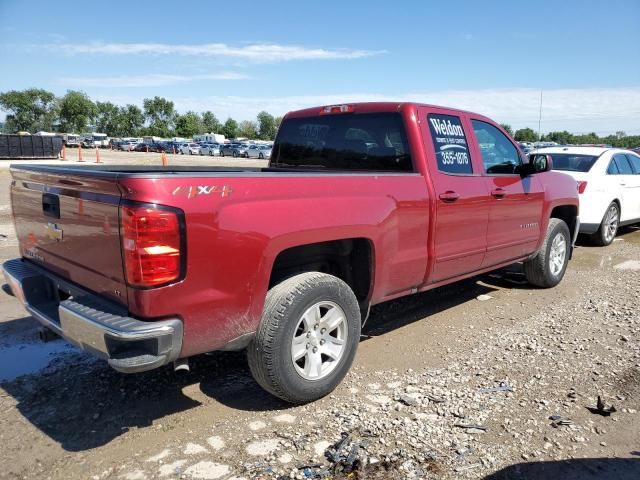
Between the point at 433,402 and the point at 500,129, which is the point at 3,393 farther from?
the point at 500,129

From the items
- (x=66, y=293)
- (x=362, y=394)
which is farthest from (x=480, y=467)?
(x=66, y=293)

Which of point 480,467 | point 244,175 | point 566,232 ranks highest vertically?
point 244,175

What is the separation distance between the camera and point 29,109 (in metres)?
89.2

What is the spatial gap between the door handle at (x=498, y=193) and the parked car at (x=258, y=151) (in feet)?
144

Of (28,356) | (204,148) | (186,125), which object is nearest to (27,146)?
(204,148)

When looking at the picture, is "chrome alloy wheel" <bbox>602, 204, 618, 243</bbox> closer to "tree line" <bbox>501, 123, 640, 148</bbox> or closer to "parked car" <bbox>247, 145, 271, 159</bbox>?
"parked car" <bbox>247, 145, 271, 159</bbox>

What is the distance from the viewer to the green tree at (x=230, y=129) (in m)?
113

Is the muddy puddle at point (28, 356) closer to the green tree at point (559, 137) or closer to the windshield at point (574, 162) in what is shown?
the windshield at point (574, 162)

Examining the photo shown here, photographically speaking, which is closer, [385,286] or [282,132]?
[385,286]

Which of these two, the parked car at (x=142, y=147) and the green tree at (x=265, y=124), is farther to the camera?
the green tree at (x=265, y=124)

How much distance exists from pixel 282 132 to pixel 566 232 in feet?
12.2

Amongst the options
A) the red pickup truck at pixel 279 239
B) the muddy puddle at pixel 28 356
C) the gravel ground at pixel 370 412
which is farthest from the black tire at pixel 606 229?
the muddy puddle at pixel 28 356

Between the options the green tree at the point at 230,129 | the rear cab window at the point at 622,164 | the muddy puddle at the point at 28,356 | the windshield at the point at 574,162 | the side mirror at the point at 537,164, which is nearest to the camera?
the muddy puddle at the point at 28,356

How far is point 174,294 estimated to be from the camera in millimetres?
2680
